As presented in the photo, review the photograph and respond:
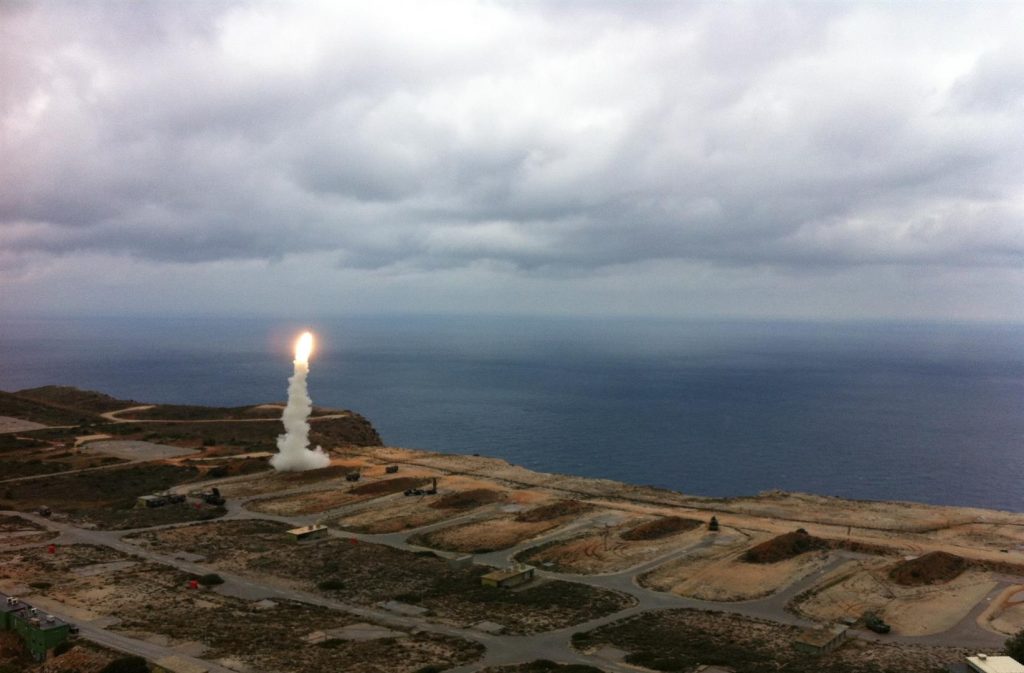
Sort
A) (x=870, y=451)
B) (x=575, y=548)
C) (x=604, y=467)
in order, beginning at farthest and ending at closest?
(x=870, y=451) < (x=604, y=467) < (x=575, y=548)

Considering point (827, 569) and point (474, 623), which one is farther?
point (827, 569)

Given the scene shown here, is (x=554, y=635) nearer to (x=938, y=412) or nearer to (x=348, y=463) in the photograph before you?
(x=348, y=463)

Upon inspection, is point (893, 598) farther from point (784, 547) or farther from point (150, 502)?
point (150, 502)

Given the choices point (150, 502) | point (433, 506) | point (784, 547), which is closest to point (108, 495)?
point (150, 502)

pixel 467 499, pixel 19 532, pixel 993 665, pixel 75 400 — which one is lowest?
pixel 19 532

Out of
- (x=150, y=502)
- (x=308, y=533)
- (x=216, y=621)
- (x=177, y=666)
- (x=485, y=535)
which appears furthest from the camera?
(x=150, y=502)

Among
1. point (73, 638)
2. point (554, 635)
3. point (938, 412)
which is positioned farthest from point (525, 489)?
point (938, 412)

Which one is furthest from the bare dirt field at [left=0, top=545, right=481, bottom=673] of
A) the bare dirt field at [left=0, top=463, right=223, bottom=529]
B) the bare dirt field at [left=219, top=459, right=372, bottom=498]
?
the bare dirt field at [left=219, top=459, right=372, bottom=498]
